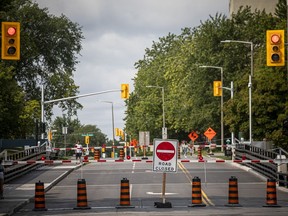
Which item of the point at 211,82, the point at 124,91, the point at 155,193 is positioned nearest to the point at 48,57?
the point at 211,82

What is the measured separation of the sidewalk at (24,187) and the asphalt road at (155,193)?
32 cm

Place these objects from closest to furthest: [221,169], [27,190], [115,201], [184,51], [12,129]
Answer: [115,201], [27,190], [221,169], [12,129], [184,51]

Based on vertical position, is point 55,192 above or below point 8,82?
below

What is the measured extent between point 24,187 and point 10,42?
11.5m

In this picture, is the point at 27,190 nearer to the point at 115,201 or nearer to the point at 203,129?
the point at 115,201

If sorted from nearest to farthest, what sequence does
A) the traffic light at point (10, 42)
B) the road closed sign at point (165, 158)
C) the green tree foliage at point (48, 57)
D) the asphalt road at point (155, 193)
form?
the traffic light at point (10, 42)
the asphalt road at point (155, 193)
the road closed sign at point (165, 158)
the green tree foliage at point (48, 57)

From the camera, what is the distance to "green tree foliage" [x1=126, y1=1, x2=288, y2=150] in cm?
6184

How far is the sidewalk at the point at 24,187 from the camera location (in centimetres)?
2702

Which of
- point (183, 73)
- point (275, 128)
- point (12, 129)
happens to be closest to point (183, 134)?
point (183, 73)

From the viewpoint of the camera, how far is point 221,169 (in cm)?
5034

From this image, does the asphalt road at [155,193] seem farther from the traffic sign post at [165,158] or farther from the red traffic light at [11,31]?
the red traffic light at [11,31]

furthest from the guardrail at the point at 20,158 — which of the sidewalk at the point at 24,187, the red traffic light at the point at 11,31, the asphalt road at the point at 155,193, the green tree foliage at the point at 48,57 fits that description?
the green tree foliage at the point at 48,57

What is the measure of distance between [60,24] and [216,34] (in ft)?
50.9

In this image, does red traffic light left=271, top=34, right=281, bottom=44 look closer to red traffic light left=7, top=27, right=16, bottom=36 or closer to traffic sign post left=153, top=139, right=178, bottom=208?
traffic sign post left=153, top=139, right=178, bottom=208
